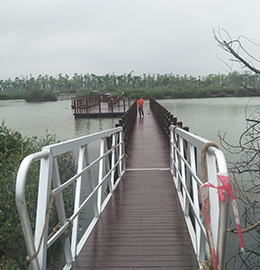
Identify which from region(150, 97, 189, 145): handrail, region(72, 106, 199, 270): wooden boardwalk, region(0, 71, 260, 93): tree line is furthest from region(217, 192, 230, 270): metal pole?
region(0, 71, 260, 93): tree line

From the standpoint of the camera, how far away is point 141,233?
3.11 metres

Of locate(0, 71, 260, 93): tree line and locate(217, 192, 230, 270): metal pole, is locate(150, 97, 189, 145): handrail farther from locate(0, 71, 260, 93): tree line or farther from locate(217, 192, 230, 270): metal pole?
locate(0, 71, 260, 93): tree line

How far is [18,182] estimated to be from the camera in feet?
4.72

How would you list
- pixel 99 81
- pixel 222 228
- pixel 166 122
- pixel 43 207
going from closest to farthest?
pixel 222 228 < pixel 43 207 < pixel 166 122 < pixel 99 81

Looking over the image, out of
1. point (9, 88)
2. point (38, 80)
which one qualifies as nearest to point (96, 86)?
point (38, 80)

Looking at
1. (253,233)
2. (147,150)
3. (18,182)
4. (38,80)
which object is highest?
(38,80)

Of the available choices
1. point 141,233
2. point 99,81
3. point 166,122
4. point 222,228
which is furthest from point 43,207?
point 99,81

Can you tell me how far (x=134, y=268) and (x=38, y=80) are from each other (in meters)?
118

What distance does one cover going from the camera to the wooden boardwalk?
98.3 inches

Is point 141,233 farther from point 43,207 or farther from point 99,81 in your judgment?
point 99,81

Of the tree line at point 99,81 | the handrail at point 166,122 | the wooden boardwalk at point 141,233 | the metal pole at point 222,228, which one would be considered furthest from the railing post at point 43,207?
the tree line at point 99,81

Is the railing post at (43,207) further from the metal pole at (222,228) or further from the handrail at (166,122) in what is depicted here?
the handrail at (166,122)

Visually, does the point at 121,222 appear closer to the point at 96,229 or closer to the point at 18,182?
the point at 96,229

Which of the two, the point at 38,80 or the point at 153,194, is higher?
the point at 38,80
